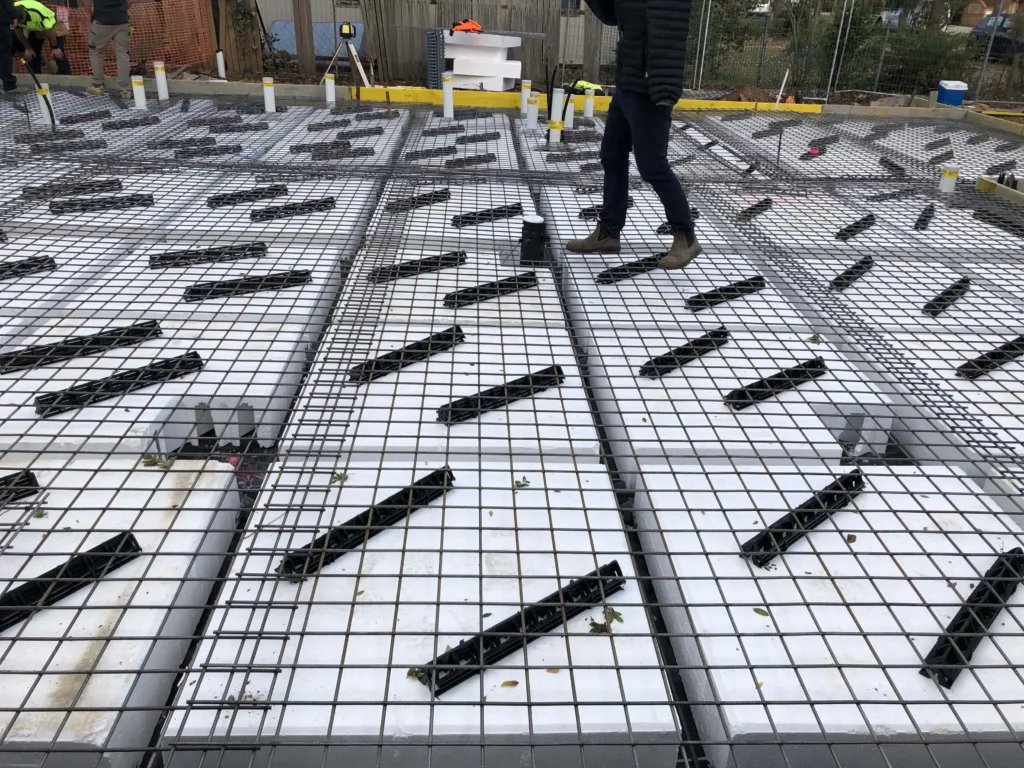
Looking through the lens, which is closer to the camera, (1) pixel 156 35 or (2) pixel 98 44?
(2) pixel 98 44

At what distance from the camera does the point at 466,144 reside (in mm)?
6242

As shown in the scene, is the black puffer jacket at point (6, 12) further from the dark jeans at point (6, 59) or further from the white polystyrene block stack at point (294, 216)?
the white polystyrene block stack at point (294, 216)

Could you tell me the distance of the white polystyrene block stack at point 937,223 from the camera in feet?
13.7

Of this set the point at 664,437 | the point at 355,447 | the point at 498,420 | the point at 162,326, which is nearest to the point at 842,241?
the point at 664,437

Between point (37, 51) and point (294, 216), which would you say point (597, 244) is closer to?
point (294, 216)

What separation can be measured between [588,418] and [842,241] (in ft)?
8.34

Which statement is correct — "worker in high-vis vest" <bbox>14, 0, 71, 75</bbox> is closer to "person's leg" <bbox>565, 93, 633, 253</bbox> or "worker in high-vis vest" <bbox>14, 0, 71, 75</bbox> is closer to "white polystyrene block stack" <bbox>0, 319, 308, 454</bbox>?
"white polystyrene block stack" <bbox>0, 319, 308, 454</bbox>

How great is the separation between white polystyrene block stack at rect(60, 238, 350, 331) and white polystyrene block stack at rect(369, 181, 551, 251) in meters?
0.41

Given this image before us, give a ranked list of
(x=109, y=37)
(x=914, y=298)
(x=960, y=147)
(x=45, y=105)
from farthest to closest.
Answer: (x=109, y=37) → (x=960, y=147) → (x=45, y=105) → (x=914, y=298)

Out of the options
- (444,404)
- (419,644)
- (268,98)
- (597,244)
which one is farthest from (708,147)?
(419,644)

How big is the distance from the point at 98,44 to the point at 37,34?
1.51 meters

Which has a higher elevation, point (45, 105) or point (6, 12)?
point (6, 12)

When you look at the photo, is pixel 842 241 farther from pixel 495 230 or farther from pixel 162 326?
pixel 162 326

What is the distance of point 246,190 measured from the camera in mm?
4695
